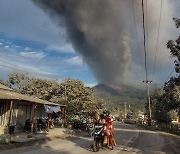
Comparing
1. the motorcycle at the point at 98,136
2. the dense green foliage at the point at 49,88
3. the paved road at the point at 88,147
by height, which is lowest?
the paved road at the point at 88,147

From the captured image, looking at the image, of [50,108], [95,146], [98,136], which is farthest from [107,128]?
[50,108]

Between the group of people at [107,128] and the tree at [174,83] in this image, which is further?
the tree at [174,83]

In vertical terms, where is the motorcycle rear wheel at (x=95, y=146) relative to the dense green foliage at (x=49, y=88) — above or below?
below

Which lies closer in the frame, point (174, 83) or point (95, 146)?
point (95, 146)

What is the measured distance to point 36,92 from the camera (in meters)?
49.5

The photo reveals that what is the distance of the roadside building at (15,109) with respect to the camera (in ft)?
70.2

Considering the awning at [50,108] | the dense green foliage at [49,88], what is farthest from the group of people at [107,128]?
the dense green foliage at [49,88]

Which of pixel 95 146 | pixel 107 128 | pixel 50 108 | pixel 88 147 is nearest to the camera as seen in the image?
pixel 95 146

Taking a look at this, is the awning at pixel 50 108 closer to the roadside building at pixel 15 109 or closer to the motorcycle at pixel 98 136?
the roadside building at pixel 15 109

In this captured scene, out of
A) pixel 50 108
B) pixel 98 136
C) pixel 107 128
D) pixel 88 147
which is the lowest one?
pixel 88 147

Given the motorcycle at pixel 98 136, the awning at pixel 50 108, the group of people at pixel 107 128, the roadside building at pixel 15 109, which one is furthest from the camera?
the awning at pixel 50 108

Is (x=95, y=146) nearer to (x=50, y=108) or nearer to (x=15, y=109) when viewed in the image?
(x=15, y=109)

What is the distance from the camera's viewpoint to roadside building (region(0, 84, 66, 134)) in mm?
21383

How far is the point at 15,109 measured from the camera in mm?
25266
